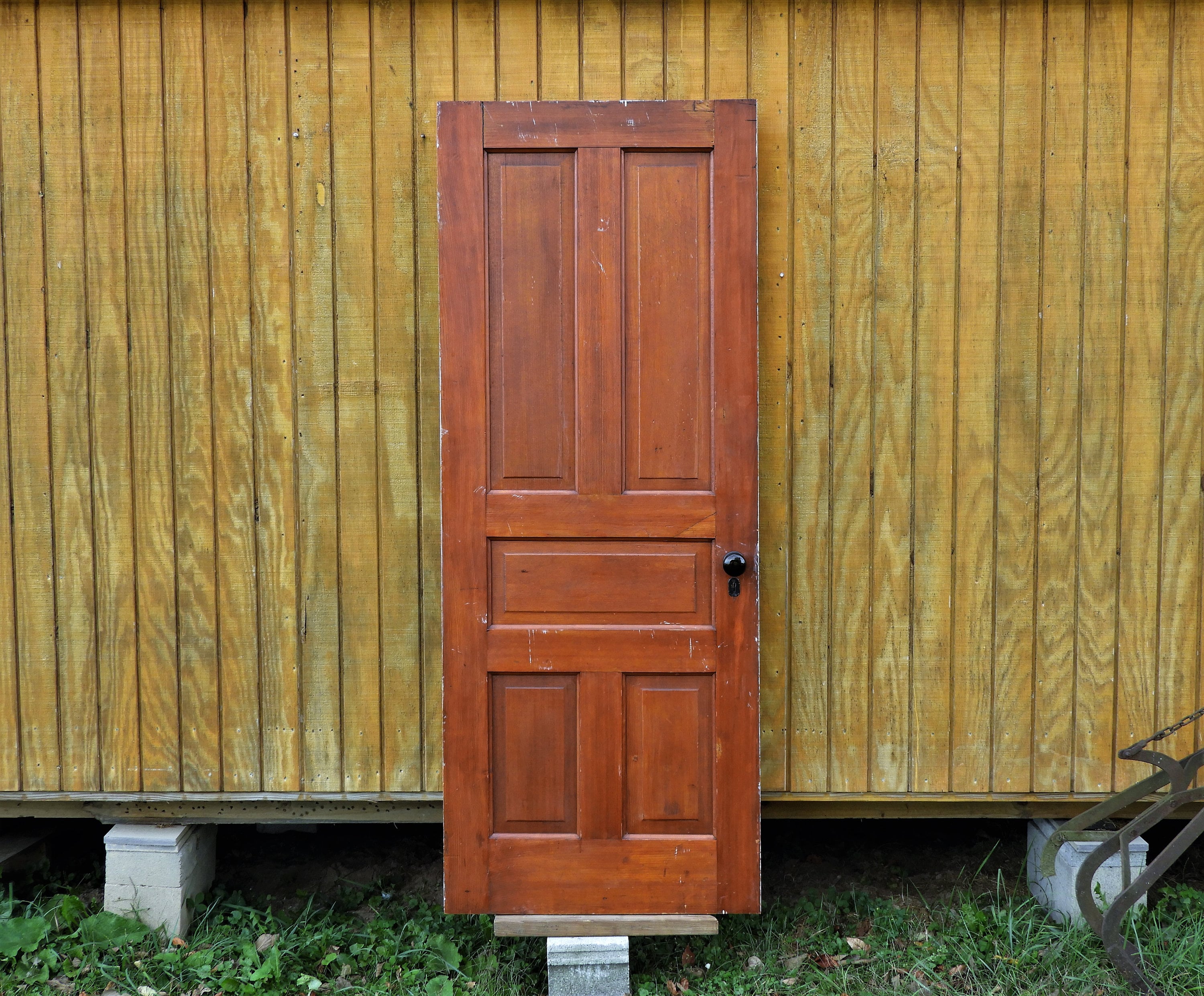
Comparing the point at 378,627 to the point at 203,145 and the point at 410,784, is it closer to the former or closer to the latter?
the point at 410,784

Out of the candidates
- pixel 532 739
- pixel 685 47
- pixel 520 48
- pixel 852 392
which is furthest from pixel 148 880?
pixel 685 47

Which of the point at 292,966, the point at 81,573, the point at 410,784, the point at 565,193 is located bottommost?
the point at 292,966

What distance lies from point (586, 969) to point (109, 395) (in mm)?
2225

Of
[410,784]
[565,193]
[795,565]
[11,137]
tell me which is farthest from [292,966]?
[11,137]

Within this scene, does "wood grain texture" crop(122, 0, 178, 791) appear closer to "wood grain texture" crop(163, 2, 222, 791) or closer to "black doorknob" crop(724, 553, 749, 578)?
"wood grain texture" crop(163, 2, 222, 791)

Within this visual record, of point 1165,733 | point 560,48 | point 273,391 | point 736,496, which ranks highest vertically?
point 560,48

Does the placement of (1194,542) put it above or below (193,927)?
above

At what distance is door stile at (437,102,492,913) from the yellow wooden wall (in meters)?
0.16

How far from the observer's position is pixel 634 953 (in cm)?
265

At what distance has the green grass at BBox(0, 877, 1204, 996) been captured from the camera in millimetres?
2498

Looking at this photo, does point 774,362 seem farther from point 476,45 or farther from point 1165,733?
point 1165,733

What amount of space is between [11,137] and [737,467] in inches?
94.7

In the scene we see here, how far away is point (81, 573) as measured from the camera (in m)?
2.66

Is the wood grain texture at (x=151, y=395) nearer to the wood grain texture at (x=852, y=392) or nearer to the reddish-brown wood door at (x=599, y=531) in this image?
the reddish-brown wood door at (x=599, y=531)
